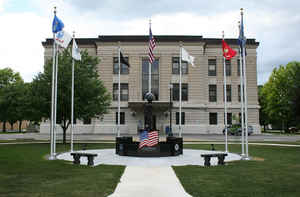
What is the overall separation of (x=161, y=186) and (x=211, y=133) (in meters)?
39.7

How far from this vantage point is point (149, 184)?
941cm

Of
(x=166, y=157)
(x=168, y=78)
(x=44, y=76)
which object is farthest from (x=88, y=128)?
(x=166, y=157)

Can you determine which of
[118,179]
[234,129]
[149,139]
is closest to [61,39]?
[149,139]

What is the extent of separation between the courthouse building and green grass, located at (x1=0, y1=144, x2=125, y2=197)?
110 ft

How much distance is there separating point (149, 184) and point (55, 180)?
11.1 feet

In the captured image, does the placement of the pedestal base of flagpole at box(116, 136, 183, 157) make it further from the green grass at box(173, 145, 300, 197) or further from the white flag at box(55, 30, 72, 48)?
the white flag at box(55, 30, 72, 48)

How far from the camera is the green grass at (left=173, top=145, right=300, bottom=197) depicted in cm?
838

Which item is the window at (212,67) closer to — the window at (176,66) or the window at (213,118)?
the window at (176,66)

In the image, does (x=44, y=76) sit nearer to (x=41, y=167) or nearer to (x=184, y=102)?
(x=41, y=167)

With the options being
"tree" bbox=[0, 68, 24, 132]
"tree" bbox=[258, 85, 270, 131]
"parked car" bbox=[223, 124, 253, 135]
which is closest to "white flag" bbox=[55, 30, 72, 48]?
"parked car" bbox=[223, 124, 253, 135]

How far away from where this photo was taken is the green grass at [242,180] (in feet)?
27.5

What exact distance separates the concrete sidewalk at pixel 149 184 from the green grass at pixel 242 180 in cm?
36

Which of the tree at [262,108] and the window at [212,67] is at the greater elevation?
the window at [212,67]

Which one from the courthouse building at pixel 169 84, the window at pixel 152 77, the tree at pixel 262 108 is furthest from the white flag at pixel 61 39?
the tree at pixel 262 108
